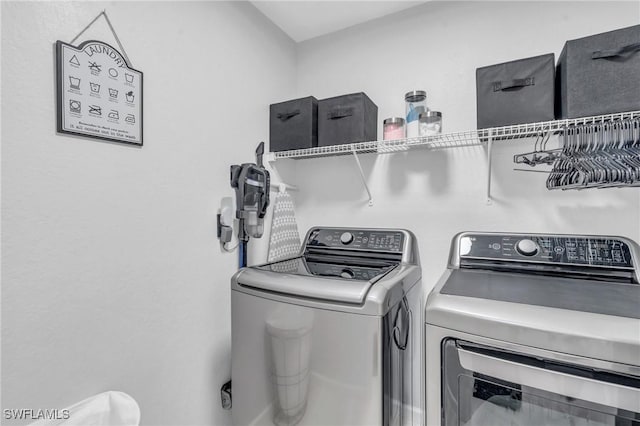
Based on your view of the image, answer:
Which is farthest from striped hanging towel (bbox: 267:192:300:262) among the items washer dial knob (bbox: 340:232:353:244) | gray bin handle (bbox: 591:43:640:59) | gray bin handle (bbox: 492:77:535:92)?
gray bin handle (bbox: 591:43:640:59)

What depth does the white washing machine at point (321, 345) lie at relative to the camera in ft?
3.25

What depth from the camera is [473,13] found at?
1.60m

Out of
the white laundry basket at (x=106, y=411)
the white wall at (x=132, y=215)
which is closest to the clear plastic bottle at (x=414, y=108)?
the white wall at (x=132, y=215)

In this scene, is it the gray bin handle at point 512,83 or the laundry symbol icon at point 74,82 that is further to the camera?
the gray bin handle at point 512,83

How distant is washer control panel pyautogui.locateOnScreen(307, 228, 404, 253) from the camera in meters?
1.56

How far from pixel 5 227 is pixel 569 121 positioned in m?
1.84

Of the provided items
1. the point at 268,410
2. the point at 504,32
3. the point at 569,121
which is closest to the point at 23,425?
the point at 268,410

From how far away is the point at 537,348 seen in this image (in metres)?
0.78

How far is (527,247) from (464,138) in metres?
0.58

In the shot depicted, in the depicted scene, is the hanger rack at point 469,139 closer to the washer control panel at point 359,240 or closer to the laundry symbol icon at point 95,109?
the washer control panel at point 359,240

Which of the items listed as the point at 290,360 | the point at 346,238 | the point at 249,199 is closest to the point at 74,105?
the point at 249,199

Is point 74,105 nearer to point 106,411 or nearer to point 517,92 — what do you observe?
point 106,411

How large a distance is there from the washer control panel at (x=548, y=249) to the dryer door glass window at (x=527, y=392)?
58 centimetres

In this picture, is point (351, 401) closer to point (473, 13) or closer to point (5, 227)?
point (5, 227)
